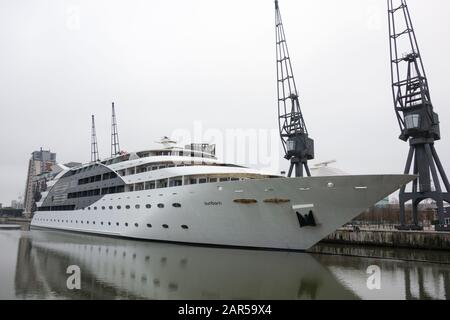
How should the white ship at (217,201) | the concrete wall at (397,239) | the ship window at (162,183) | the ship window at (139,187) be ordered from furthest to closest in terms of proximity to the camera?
the ship window at (139,187), the ship window at (162,183), the concrete wall at (397,239), the white ship at (217,201)

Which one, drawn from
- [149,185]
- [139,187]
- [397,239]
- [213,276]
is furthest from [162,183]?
[397,239]

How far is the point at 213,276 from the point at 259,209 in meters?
5.72

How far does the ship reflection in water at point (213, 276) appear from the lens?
34.8 ft

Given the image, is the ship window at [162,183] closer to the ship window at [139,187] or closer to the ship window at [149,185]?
the ship window at [149,185]

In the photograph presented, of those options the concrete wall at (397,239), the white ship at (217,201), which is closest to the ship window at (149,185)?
the white ship at (217,201)

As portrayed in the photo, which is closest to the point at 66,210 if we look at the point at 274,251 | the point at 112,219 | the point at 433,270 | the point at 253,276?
the point at 112,219

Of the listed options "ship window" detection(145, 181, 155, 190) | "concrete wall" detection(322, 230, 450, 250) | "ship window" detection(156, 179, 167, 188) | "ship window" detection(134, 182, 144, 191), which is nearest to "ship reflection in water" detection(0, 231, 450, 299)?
"ship window" detection(156, 179, 167, 188)

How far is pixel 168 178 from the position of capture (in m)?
22.1

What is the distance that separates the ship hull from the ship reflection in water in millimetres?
932

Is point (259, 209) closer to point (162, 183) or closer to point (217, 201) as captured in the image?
point (217, 201)

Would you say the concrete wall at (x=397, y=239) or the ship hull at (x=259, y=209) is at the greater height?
the ship hull at (x=259, y=209)

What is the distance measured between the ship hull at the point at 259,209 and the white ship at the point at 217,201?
0.15ft

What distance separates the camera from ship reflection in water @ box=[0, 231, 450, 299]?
10.6m
